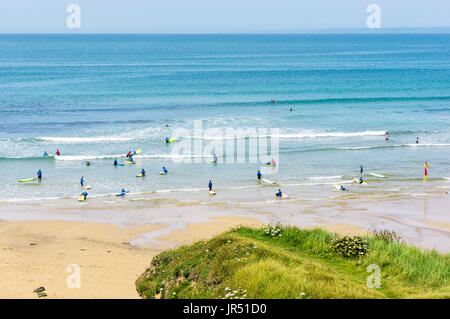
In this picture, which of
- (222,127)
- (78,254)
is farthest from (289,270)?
(222,127)

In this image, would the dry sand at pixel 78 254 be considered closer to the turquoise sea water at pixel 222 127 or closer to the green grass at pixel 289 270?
the green grass at pixel 289 270

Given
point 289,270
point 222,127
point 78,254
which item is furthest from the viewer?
point 222,127

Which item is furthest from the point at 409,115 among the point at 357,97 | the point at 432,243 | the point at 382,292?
the point at 382,292

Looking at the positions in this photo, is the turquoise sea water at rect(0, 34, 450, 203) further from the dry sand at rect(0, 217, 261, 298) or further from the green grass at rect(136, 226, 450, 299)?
the green grass at rect(136, 226, 450, 299)

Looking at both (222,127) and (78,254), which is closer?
(78,254)

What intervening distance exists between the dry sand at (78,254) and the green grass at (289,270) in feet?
5.46

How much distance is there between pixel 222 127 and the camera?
51.3 m

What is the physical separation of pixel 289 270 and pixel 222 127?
39.1 m

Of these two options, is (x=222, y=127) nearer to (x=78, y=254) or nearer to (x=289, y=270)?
(x=78, y=254)

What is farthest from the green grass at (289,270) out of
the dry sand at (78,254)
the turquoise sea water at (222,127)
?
the turquoise sea water at (222,127)

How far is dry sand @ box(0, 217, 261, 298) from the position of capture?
15.9 m

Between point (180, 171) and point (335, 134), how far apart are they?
19924 millimetres

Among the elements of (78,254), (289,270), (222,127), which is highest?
(222,127)

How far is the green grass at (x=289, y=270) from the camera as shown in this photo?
12.2m
